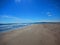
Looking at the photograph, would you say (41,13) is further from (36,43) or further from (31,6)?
(36,43)

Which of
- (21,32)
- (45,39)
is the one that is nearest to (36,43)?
(45,39)

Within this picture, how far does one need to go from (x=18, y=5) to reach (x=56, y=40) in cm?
65

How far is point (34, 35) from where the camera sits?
44.1 inches

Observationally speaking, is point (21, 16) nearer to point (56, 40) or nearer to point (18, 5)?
point (18, 5)

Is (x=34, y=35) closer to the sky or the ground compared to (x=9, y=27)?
closer to the ground

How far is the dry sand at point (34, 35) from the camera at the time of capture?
3.56 ft

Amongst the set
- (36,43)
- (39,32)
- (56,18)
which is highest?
(56,18)

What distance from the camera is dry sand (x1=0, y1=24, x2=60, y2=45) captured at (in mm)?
1085

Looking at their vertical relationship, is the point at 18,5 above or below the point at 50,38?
above

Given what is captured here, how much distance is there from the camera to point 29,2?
3.84 feet

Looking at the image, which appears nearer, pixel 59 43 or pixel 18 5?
pixel 59 43

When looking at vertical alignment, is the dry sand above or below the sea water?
below

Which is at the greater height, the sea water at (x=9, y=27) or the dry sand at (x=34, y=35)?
the sea water at (x=9, y=27)

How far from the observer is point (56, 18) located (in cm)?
112
